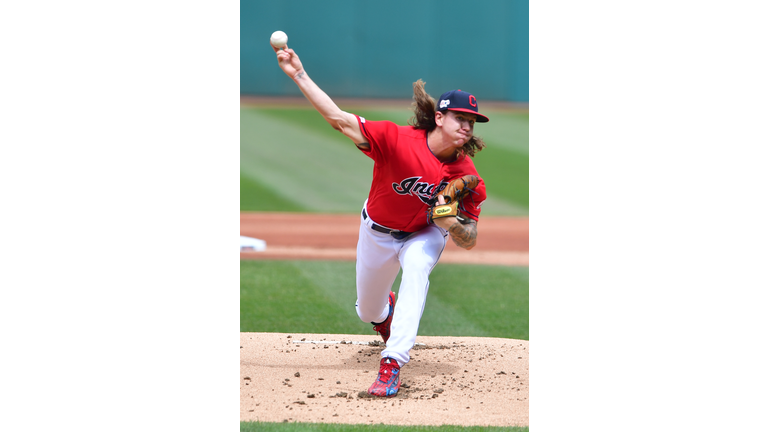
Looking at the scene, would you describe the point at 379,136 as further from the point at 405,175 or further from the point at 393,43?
the point at 393,43

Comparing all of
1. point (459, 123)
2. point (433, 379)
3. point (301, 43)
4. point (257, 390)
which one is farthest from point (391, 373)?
point (301, 43)

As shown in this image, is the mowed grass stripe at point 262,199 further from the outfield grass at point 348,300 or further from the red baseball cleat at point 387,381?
the red baseball cleat at point 387,381

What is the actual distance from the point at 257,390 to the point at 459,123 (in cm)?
192

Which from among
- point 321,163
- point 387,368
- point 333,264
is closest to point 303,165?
point 321,163

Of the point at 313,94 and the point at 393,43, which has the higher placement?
the point at 393,43

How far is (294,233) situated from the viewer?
11.4m

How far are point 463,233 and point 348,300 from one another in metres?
3.17

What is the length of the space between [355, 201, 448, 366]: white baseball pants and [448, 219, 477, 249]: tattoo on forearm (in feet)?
0.78

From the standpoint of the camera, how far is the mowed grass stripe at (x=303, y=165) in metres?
16.4

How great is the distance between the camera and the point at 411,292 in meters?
3.76

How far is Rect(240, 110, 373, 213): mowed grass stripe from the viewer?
1642 centimetres

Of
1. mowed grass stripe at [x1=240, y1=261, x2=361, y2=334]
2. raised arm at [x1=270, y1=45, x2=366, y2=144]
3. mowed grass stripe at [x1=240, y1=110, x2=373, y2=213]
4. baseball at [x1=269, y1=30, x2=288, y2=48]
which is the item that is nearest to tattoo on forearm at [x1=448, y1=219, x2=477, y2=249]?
raised arm at [x1=270, y1=45, x2=366, y2=144]
